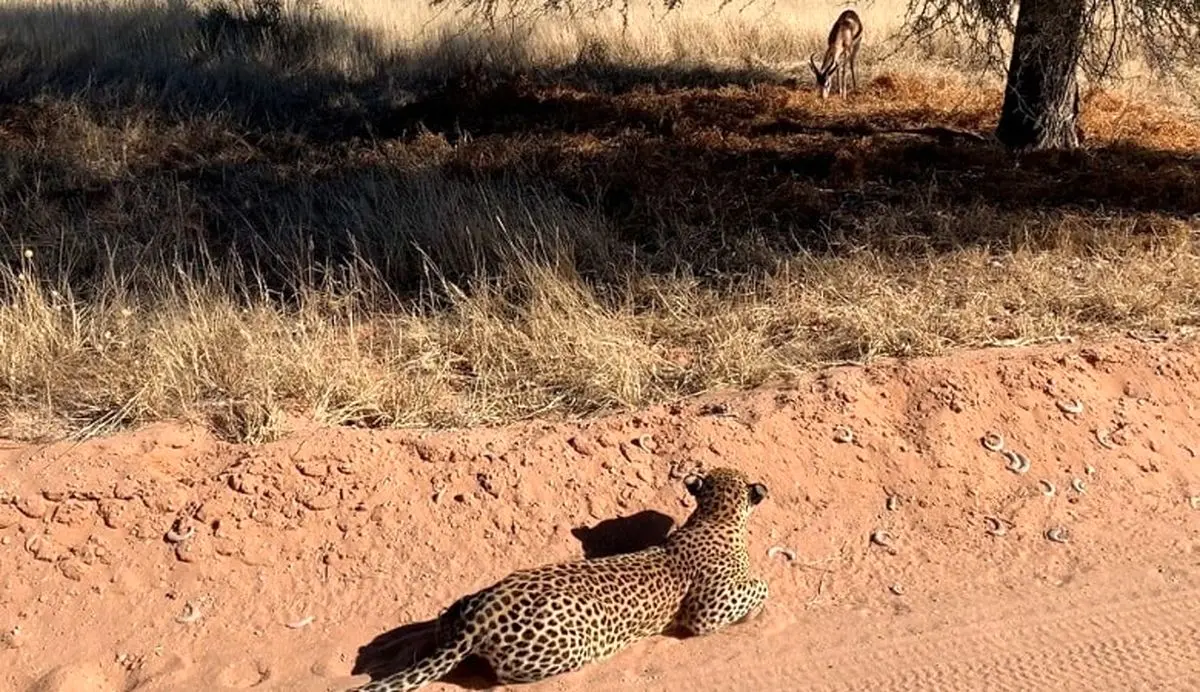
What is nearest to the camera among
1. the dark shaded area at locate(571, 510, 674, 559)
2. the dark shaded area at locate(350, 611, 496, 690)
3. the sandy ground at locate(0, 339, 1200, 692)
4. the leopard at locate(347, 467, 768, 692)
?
the leopard at locate(347, 467, 768, 692)

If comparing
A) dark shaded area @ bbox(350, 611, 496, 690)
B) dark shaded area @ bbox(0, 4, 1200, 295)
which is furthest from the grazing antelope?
dark shaded area @ bbox(350, 611, 496, 690)

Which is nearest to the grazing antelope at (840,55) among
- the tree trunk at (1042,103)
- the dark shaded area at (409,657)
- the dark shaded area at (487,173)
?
the dark shaded area at (487,173)

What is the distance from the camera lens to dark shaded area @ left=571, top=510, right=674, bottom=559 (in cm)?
510

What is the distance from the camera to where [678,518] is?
17.2 ft

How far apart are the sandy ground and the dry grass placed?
0.34 meters

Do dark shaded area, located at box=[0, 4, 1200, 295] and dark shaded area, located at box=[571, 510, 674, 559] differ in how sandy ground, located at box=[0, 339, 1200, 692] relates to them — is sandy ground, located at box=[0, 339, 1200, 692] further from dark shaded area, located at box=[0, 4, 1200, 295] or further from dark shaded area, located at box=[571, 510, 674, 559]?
dark shaded area, located at box=[0, 4, 1200, 295]

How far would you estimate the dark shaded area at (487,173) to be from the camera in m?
7.98

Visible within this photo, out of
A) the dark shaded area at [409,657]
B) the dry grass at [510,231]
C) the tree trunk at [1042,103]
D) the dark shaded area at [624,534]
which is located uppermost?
the tree trunk at [1042,103]

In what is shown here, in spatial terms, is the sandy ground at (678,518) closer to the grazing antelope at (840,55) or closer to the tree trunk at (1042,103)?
the tree trunk at (1042,103)

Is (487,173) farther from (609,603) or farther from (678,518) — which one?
(609,603)

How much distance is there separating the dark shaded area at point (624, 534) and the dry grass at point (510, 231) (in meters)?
0.64

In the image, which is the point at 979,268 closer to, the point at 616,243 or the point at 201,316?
the point at 616,243

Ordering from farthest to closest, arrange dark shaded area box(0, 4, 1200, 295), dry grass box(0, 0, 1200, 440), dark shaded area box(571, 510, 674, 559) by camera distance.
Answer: dark shaded area box(0, 4, 1200, 295), dry grass box(0, 0, 1200, 440), dark shaded area box(571, 510, 674, 559)

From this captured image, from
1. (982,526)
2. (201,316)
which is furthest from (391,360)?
(982,526)
